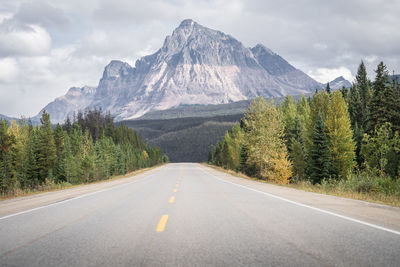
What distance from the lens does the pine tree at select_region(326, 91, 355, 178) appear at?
39.1 m

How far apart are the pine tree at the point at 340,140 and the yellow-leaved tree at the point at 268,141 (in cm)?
801

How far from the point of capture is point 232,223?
694 centimetres

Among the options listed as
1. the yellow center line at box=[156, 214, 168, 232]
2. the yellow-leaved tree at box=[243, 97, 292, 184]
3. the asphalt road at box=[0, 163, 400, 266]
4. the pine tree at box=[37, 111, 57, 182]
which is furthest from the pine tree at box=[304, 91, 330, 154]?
the pine tree at box=[37, 111, 57, 182]

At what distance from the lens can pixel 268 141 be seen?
35.4 meters

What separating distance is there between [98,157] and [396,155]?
47216mm

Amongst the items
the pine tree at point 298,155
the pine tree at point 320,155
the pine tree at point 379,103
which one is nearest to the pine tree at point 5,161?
the pine tree at point 320,155

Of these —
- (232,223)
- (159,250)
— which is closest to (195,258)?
(159,250)

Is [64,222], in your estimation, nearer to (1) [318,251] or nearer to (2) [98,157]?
(1) [318,251]

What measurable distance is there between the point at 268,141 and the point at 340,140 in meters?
11.3

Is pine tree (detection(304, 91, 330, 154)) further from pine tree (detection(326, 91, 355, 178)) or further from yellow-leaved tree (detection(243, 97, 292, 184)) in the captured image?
yellow-leaved tree (detection(243, 97, 292, 184))

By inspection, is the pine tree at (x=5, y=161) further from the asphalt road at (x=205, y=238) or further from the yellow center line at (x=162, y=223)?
the yellow center line at (x=162, y=223)

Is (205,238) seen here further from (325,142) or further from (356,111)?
(356,111)

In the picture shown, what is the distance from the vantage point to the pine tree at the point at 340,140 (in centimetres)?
3911

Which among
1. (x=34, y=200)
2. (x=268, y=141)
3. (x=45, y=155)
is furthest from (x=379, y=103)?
(x=45, y=155)
